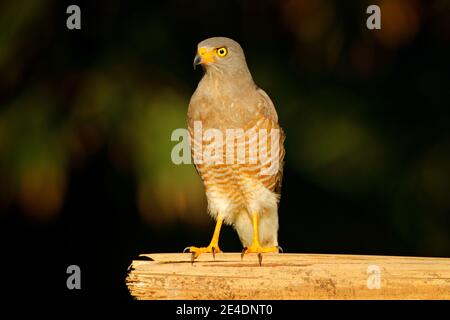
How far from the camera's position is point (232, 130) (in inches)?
168

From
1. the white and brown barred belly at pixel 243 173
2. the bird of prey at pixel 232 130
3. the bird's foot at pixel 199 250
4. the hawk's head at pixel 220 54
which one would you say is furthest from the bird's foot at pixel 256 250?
the hawk's head at pixel 220 54

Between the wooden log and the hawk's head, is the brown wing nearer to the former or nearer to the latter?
the hawk's head

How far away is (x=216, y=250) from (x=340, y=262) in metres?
0.80

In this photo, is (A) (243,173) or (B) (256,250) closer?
(B) (256,250)

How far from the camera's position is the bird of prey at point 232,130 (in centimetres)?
427

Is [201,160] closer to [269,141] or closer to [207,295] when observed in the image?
[269,141]

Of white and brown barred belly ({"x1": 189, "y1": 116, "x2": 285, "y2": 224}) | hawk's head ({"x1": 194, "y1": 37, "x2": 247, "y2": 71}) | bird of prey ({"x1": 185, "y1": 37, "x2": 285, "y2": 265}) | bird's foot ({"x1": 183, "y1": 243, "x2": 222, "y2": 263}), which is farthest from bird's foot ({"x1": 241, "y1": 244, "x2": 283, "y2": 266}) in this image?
hawk's head ({"x1": 194, "y1": 37, "x2": 247, "y2": 71})

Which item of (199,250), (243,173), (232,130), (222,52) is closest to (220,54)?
(222,52)

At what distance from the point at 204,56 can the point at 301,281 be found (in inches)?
53.4

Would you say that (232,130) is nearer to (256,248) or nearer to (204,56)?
(204,56)

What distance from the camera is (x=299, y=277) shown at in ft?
12.4

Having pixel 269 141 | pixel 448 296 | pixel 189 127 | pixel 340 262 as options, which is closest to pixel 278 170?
pixel 269 141

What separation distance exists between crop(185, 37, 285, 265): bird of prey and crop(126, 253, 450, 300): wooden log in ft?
1.08

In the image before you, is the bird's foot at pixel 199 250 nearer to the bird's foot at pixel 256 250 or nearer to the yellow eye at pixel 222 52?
the bird's foot at pixel 256 250
